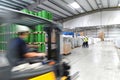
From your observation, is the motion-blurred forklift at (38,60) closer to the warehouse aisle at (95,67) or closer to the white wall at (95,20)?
the warehouse aisle at (95,67)

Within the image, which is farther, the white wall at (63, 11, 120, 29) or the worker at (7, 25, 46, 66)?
the white wall at (63, 11, 120, 29)

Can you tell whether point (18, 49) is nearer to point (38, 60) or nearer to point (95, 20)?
point (38, 60)

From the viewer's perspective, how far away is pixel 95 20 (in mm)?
29172

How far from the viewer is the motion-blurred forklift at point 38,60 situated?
5.93ft

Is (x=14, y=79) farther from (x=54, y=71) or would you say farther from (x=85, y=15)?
(x=85, y=15)

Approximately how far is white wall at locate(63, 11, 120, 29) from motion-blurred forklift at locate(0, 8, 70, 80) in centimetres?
2601

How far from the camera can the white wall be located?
27422mm

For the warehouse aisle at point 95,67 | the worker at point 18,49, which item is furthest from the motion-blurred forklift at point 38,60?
the warehouse aisle at point 95,67

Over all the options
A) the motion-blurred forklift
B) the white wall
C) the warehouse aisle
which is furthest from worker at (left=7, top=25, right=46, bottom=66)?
the white wall

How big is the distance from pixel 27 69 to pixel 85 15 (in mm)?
27818

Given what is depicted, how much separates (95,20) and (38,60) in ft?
90.7

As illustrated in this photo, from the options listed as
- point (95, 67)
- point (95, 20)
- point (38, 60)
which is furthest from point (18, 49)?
point (95, 20)

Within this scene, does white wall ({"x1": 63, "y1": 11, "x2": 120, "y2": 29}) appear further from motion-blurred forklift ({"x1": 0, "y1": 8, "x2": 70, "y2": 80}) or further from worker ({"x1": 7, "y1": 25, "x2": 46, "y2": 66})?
worker ({"x1": 7, "y1": 25, "x2": 46, "y2": 66})

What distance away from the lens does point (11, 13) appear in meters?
1.88
